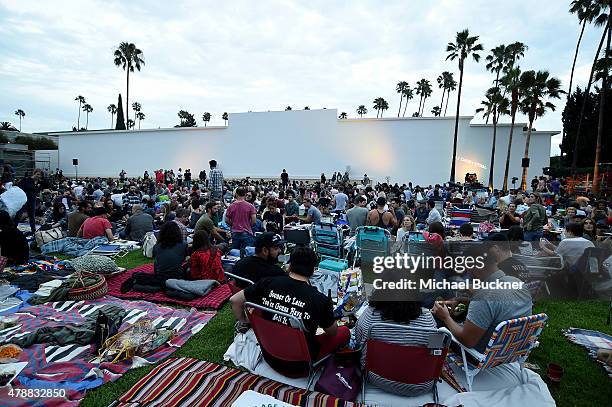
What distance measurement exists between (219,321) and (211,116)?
8740 cm

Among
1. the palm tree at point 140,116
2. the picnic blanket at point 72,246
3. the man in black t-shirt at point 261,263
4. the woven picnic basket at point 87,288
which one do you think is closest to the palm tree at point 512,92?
the man in black t-shirt at point 261,263

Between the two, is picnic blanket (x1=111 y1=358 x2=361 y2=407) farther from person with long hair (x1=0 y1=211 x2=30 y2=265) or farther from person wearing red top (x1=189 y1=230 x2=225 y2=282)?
person with long hair (x1=0 y1=211 x2=30 y2=265)

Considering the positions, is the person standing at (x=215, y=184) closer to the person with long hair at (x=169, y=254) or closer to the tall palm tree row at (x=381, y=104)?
the person with long hair at (x=169, y=254)

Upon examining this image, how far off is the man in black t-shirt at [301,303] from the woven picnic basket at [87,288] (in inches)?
118

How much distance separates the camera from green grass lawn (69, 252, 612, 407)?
298 cm

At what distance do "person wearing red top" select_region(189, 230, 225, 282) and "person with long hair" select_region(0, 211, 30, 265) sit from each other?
3333 millimetres

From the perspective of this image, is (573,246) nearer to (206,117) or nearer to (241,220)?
(241,220)

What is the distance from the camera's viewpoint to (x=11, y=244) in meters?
6.22

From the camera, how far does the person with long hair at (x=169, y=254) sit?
5.43 m

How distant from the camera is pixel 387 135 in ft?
92.7

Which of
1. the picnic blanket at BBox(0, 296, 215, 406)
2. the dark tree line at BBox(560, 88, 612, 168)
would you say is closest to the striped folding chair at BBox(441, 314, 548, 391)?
the picnic blanket at BBox(0, 296, 215, 406)

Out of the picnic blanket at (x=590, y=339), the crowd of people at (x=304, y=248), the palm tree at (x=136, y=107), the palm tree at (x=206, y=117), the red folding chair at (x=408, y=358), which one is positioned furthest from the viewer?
the palm tree at (x=136, y=107)

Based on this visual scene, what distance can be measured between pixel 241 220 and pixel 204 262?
133 centimetres

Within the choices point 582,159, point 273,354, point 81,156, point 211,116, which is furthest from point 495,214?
point 211,116
